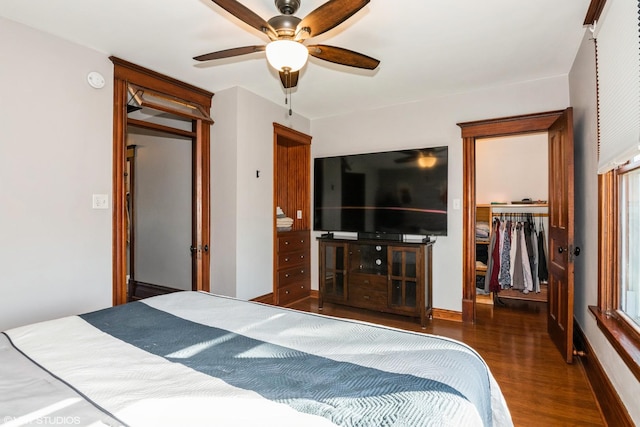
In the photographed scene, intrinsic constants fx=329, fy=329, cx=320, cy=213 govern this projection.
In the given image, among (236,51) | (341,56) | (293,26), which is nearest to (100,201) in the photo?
(236,51)

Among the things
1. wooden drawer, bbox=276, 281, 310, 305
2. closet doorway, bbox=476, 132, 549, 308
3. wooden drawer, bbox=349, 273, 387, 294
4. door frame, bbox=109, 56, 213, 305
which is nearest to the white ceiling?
door frame, bbox=109, 56, 213, 305

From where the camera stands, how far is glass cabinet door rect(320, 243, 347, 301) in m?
3.96

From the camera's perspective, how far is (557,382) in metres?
2.33

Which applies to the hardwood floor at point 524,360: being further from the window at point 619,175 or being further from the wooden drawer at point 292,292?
the window at point 619,175

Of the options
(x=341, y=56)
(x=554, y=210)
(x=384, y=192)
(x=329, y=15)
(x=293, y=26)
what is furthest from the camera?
(x=384, y=192)

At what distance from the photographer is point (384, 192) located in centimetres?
398

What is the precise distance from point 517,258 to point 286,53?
412cm

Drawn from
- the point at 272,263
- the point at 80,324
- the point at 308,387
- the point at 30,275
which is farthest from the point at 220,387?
the point at 272,263

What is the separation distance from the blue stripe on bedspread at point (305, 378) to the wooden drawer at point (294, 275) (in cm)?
262

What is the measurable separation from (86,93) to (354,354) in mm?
2868

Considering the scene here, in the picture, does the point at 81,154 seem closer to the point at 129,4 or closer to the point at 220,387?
the point at 129,4

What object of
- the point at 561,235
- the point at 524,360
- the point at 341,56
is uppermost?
the point at 341,56

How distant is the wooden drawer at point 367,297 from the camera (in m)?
3.71

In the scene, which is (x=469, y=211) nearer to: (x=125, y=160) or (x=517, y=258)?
(x=517, y=258)
